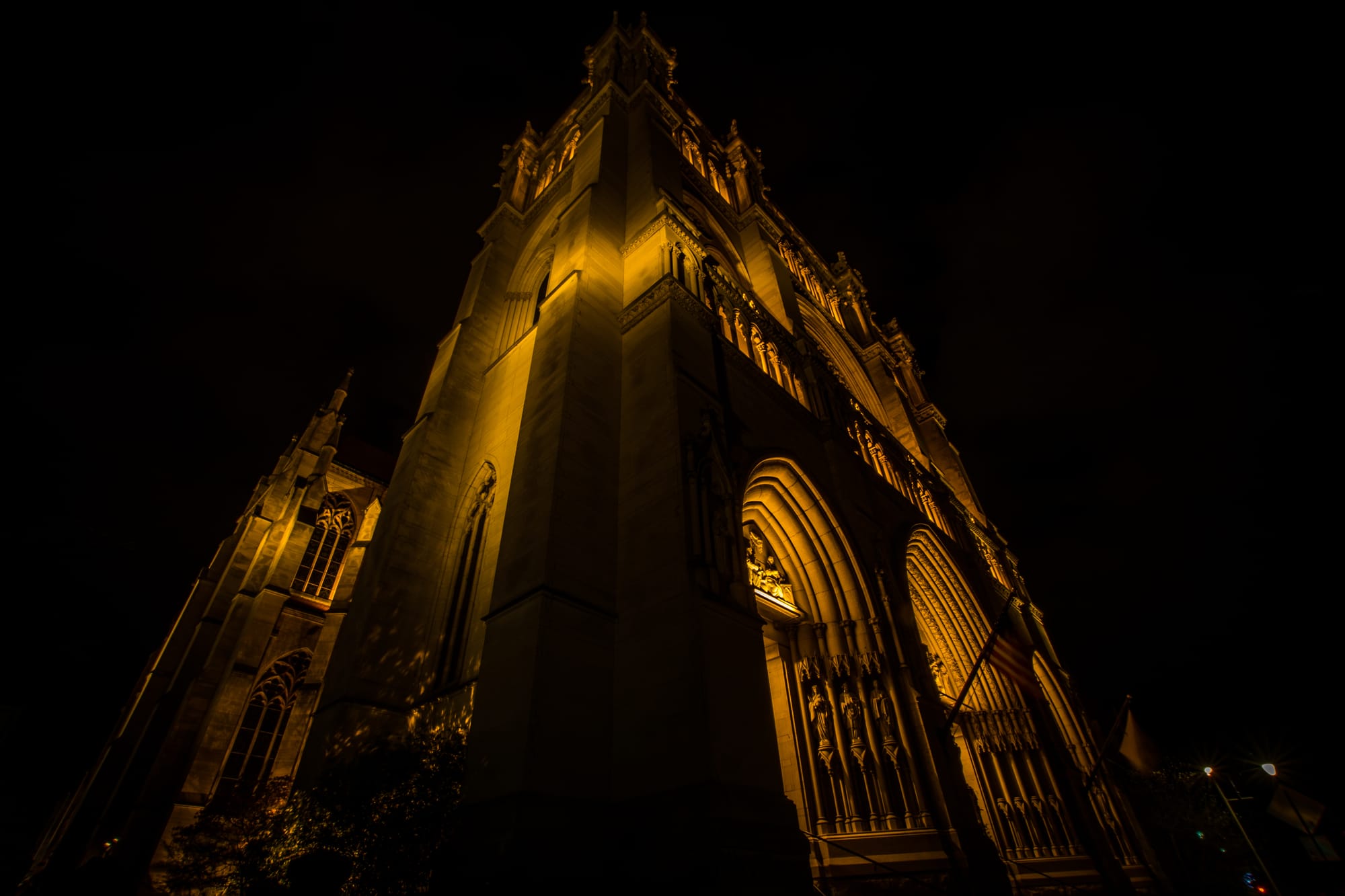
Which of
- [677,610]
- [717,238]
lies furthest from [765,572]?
[717,238]

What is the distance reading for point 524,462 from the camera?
29.4 feet

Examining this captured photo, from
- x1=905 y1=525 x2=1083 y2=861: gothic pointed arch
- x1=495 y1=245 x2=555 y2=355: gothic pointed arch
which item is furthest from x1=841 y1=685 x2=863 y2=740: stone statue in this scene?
x1=495 y1=245 x2=555 y2=355: gothic pointed arch

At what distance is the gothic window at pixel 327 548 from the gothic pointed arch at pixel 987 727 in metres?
17.3

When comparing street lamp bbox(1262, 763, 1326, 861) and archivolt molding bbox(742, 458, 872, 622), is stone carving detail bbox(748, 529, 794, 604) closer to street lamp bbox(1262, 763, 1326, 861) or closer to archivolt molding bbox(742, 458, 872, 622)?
archivolt molding bbox(742, 458, 872, 622)

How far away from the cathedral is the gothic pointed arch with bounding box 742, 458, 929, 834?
2.0 inches

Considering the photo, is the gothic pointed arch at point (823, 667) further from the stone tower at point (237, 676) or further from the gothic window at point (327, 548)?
the gothic window at point (327, 548)

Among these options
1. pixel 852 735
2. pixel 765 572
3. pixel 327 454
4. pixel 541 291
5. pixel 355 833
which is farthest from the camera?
pixel 327 454

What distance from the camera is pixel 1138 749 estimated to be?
61.3ft

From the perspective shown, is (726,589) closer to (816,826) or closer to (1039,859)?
(816,826)

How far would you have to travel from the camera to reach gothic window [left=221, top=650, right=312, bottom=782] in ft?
47.7

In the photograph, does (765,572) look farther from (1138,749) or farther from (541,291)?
(1138,749)

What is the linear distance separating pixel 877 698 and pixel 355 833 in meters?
7.14

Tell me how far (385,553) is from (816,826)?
26.4 ft

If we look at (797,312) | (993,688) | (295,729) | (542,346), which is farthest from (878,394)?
(295,729)
